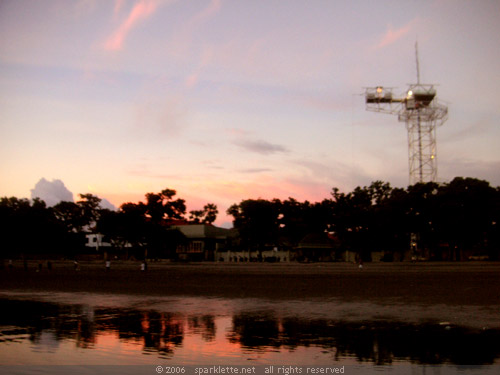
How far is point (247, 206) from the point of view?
8200 cm

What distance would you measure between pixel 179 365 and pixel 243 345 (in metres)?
2.08

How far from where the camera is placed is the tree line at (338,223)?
63.1 meters

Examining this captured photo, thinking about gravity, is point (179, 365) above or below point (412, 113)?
below

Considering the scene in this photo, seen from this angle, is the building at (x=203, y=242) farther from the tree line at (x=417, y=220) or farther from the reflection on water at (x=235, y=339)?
the reflection on water at (x=235, y=339)

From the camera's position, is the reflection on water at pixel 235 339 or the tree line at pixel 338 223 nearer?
the reflection on water at pixel 235 339

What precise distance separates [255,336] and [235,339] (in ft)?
1.80

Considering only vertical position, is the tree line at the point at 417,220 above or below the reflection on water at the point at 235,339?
above

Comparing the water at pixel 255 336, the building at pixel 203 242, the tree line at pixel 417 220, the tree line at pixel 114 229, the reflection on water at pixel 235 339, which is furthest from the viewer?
the building at pixel 203 242

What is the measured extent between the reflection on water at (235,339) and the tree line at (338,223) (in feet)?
146

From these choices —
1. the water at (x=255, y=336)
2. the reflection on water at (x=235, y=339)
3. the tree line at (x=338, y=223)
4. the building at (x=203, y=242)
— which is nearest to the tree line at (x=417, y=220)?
the tree line at (x=338, y=223)

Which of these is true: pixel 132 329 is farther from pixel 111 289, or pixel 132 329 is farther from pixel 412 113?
pixel 412 113

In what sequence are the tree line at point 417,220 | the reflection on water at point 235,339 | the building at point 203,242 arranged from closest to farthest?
the reflection on water at point 235,339 < the tree line at point 417,220 < the building at point 203,242

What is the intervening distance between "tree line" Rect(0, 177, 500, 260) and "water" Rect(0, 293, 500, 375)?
4287 cm

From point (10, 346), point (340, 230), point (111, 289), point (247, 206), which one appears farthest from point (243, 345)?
point (247, 206)
